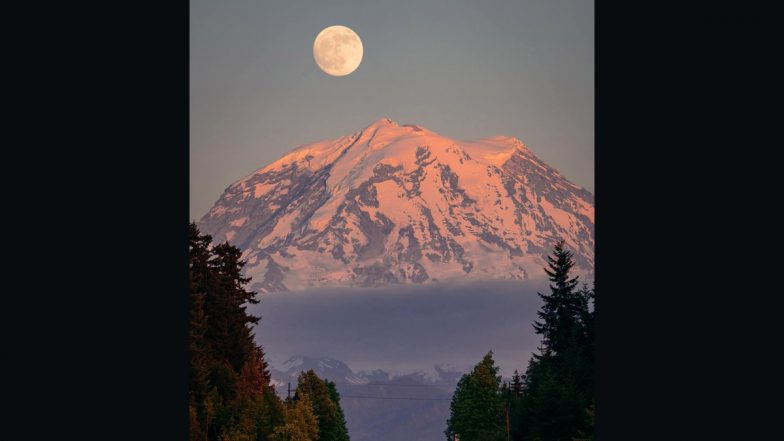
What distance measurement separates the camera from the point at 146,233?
2353 centimetres

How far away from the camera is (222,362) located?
114 m


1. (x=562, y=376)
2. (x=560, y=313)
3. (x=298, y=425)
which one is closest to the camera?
(x=562, y=376)

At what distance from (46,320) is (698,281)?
10355mm

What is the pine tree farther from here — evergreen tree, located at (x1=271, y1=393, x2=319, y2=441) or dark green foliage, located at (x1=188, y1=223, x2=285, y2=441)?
dark green foliage, located at (x1=188, y1=223, x2=285, y2=441)

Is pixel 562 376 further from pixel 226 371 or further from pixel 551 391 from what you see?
pixel 226 371

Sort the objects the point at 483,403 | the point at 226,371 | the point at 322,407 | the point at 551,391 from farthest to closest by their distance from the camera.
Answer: the point at 322,407 → the point at 483,403 → the point at 226,371 → the point at 551,391

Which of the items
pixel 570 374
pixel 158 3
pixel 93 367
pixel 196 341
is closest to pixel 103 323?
pixel 93 367

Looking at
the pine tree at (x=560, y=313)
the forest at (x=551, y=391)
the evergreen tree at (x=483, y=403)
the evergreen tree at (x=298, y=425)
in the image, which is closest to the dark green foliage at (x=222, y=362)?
the evergreen tree at (x=298, y=425)

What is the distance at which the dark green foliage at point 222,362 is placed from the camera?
100 m

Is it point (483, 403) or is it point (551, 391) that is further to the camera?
point (483, 403)

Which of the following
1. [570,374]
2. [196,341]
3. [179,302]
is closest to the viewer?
[179,302]

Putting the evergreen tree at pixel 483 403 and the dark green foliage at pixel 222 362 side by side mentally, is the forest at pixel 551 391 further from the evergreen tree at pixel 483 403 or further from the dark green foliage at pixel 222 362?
the dark green foliage at pixel 222 362

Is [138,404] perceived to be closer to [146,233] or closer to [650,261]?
[146,233]

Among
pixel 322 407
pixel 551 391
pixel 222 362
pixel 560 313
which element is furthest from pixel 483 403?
pixel 551 391
